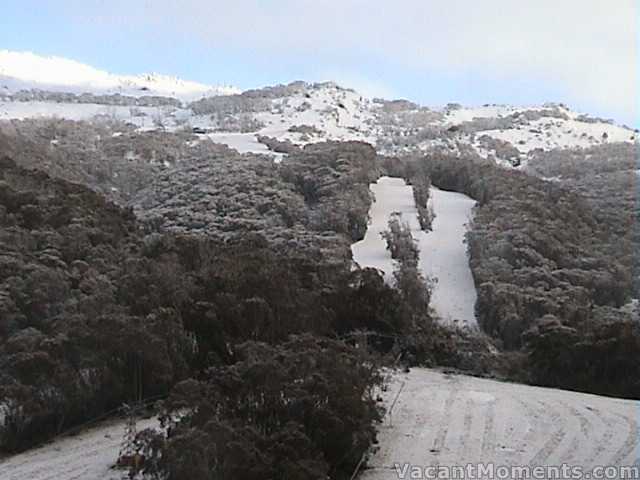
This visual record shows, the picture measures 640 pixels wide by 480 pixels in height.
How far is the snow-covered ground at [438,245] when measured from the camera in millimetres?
19594

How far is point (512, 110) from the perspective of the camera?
3051 inches

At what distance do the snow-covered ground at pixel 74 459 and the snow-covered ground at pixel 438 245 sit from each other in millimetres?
10215

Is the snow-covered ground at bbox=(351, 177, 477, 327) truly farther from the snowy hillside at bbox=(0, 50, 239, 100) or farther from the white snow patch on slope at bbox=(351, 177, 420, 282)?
the snowy hillside at bbox=(0, 50, 239, 100)

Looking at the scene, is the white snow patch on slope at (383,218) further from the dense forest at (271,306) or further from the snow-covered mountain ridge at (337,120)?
the snow-covered mountain ridge at (337,120)

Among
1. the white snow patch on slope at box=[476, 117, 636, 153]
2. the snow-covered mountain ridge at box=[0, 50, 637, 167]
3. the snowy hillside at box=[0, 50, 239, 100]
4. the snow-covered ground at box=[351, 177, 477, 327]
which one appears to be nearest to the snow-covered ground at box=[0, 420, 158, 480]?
the snow-covered ground at box=[351, 177, 477, 327]

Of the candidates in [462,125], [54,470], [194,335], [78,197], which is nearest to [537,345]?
[194,335]

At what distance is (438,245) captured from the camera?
2336 cm

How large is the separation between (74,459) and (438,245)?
15.8 m

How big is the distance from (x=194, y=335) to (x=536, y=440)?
5.43m

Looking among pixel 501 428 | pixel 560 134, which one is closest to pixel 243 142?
pixel 560 134

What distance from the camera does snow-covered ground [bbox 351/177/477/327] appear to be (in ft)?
64.3

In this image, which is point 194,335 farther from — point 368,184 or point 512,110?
point 512,110

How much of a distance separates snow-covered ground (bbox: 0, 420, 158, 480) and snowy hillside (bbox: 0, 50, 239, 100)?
87.3 m

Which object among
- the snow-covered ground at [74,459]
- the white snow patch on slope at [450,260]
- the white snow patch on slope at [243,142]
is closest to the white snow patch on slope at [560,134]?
the white snow patch on slope at [243,142]
